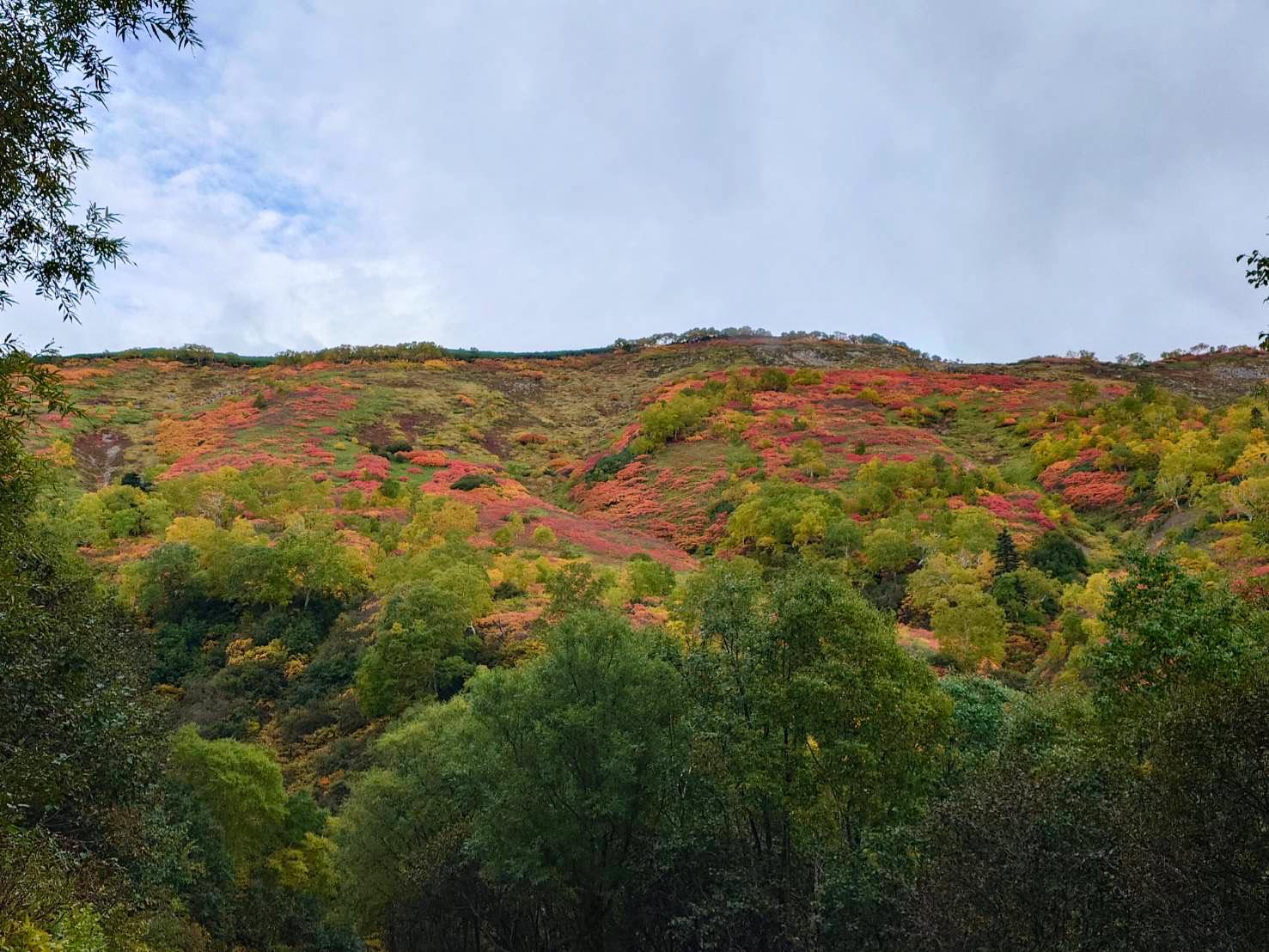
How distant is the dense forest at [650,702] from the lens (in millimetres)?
11750

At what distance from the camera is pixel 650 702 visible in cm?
2031

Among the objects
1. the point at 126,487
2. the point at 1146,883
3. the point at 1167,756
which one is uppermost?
the point at 126,487

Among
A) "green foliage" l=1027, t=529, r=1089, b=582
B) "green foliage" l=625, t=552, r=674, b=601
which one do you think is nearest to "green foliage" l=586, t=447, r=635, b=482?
Result: "green foliage" l=625, t=552, r=674, b=601

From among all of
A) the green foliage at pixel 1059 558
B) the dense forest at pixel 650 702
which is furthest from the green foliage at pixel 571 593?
the green foliage at pixel 1059 558

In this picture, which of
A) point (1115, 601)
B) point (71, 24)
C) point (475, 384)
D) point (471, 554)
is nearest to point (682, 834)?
point (1115, 601)

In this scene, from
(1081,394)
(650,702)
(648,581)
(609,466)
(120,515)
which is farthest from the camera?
(609,466)

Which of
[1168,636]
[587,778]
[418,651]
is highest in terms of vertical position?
[1168,636]

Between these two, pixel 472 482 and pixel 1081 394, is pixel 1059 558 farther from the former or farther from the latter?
pixel 472 482

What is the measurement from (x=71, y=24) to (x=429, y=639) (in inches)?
1350

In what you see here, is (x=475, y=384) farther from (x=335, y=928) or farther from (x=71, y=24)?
(x=71, y=24)

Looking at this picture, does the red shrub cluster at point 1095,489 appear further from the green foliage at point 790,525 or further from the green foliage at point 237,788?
the green foliage at point 237,788

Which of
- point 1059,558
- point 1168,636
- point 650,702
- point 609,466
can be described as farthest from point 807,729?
point 609,466

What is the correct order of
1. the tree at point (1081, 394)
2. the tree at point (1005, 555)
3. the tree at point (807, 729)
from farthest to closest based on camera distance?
the tree at point (1081, 394) < the tree at point (1005, 555) < the tree at point (807, 729)

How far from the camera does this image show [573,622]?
22.0 meters
